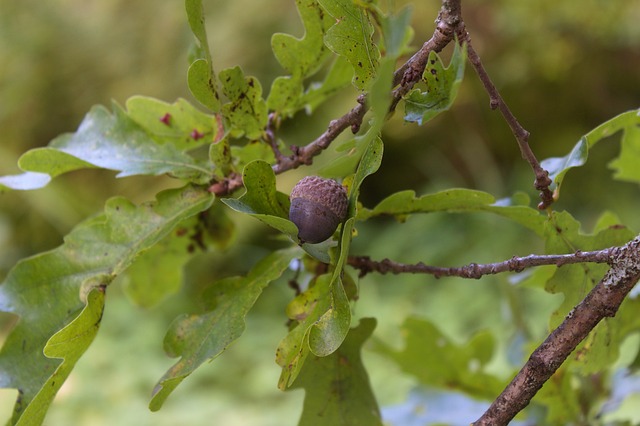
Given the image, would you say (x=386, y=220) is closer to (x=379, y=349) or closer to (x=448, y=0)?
(x=379, y=349)

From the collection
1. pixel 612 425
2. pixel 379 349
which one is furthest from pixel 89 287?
pixel 612 425

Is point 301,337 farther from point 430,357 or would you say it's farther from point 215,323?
point 430,357

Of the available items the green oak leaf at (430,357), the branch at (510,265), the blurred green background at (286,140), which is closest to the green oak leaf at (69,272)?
the branch at (510,265)

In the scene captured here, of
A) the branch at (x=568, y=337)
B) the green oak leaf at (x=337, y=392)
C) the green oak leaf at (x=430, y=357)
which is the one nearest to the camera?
the branch at (x=568, y=337)

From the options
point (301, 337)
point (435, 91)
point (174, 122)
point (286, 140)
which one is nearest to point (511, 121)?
point (435, 91)

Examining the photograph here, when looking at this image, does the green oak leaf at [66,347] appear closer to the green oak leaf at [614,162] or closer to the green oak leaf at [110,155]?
the green oak leaf at [110,155]

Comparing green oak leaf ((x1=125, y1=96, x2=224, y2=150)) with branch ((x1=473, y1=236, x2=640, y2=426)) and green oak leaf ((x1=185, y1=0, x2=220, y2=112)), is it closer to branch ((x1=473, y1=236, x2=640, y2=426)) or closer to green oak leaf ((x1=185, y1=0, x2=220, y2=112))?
green oak leaf ((x1=185, y1=0, x2=220, y2=112))

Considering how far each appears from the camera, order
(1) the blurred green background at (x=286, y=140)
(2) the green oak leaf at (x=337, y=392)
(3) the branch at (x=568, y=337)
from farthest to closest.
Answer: (1) the blurred green background at (x=286, y=140) → (2) the green oak leaf at (x=337, y=392) → (3) the branch at (x=568, y=337)
